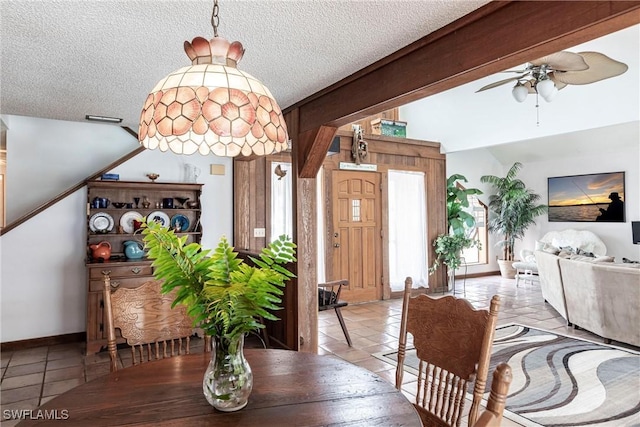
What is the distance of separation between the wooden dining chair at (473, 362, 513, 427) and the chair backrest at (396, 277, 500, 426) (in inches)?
21.4

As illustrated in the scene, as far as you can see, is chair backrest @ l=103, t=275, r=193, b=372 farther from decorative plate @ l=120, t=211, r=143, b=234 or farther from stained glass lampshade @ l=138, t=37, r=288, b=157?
decorative plate @ l=120, t=211, r=143, b=234

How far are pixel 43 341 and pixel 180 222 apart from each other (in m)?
1.79

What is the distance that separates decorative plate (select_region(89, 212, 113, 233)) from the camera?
4.29m

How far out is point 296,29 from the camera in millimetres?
2205

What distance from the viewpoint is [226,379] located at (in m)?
1.24

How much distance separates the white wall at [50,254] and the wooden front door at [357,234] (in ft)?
7.71

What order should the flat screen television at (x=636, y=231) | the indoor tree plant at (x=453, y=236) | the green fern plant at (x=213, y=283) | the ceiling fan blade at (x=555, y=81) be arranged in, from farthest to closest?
the indoor tree plant at (x=453, y=236) < the flat screen television at (x=636, y=231) < the ceiling fan blade at (x=555, y=81) < the green fern plant at (x=213, y=283)

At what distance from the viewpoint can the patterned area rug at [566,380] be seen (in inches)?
105

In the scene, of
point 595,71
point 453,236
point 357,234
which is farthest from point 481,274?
point 595,71

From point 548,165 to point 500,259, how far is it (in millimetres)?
2155

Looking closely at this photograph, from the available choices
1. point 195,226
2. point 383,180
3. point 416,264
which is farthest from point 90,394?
point 416,264

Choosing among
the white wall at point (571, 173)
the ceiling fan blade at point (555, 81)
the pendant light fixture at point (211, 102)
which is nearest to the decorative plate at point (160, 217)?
the pendant light fixture at point (211, 102)

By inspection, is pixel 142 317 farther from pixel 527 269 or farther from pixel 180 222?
pixel 527 269

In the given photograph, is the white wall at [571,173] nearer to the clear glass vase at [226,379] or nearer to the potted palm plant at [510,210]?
the potted palm plant at [510,210]
